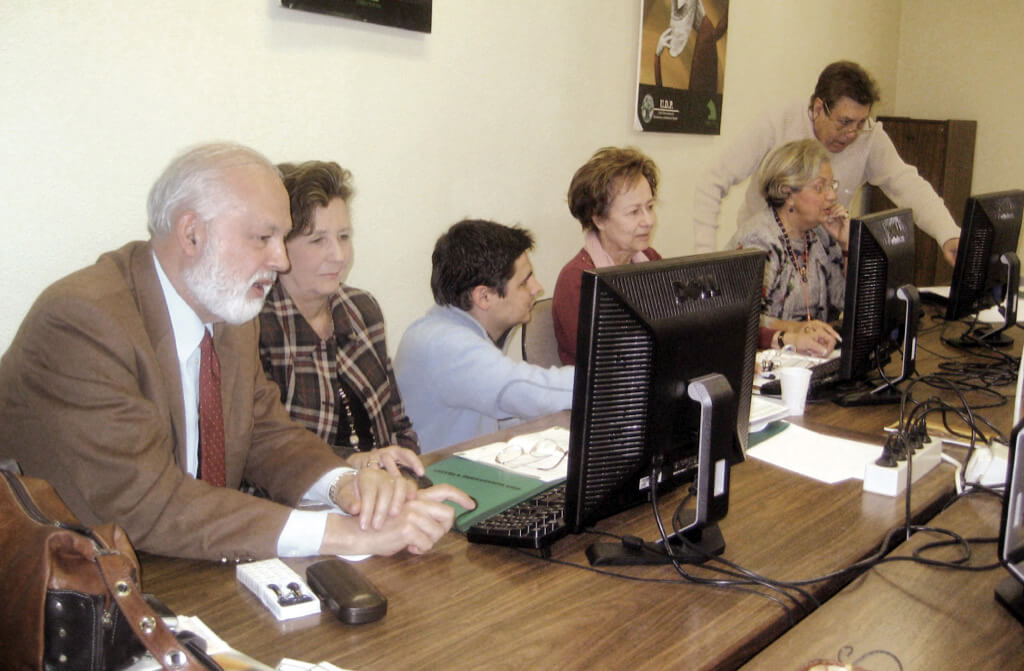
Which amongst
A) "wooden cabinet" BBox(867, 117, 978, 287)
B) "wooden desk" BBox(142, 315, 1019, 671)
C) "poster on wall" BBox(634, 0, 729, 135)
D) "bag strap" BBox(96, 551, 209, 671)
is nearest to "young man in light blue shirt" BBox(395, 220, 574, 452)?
"wooden desk" BBox(142, 315, 1019, 671)

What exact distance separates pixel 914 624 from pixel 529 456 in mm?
743

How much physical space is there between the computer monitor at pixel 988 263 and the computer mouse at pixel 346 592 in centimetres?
217

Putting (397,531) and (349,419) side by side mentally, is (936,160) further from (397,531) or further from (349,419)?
(397,531)

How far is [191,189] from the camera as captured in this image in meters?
1.61

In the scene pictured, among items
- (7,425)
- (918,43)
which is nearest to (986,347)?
(7,425)

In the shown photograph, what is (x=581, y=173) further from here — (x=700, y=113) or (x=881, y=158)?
(x=881, y=158)

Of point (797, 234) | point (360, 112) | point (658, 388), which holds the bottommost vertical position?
point (658, 388)

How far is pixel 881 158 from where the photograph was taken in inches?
159

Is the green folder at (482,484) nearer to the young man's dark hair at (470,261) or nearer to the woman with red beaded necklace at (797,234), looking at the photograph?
the young man's dark hair at (470,261)

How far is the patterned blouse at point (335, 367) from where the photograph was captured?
6.77 feet

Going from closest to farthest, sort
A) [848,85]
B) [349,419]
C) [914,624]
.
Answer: [914,624]
[349,419]
[848,85]

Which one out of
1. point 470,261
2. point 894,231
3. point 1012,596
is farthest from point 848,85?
point 1012,596

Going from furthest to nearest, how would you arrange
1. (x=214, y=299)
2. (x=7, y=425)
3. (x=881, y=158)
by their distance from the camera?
(x=881, y=158), (x=214, y=299), (x=7, y=425)

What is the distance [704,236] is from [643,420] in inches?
102
